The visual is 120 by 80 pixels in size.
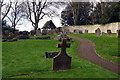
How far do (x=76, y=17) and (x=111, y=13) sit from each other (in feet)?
56.2

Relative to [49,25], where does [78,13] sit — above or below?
above

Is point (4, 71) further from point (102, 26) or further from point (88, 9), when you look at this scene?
point (88, 9)

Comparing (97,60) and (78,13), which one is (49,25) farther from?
(97,60)

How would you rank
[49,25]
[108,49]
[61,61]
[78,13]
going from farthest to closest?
[78,13] < [49,25] < [108,49] < [61,61]

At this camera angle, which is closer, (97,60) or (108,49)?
(97,60)

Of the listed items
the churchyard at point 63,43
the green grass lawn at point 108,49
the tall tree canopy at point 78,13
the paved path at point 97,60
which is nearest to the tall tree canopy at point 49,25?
the churchyard at point 63,43

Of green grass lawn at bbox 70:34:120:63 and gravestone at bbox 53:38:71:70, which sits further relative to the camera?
green grass lawn at bbox 70:34:120:63

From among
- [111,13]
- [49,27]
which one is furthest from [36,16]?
[111,13]

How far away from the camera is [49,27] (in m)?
38.2

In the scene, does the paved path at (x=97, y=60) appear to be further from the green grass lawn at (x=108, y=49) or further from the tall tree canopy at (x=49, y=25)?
the tall tree canopy at (x=49, y=25)

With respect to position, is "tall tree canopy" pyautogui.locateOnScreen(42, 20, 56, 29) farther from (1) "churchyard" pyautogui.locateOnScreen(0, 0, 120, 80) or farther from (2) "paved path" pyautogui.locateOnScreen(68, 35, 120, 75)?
(2) "paved path" pyautogui.locateOnScreen(68, 35, 120, 75)

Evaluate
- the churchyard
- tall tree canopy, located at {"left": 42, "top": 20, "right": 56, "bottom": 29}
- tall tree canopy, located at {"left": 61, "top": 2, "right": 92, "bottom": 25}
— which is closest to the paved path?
the churchyard

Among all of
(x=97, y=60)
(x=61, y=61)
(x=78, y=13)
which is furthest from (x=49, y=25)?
(x=61, y=61)

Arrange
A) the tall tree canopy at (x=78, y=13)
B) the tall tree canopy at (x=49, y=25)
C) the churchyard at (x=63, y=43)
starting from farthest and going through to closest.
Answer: the tall tree canopy at (x=78, y=13)
the tall tree canopy at (x=49, y=25)
the churchyard at (x=63, y=43)
